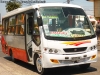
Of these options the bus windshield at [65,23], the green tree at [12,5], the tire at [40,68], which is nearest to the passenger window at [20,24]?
the bus windshield at [65,23]

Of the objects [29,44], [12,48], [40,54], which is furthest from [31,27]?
[12,48]

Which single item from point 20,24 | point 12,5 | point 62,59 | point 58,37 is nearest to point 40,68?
point 62,59

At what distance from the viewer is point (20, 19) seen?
36.8 ft

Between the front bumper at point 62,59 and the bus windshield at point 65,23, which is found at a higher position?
the bus windshield at point 65,23

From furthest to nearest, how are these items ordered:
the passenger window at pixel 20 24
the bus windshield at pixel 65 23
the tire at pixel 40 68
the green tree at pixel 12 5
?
the green tree at pixel 12 5 < the passenger window at pixel 20 24 < the tire at pixel 40 68 < the bus windshield at pixel 65 23

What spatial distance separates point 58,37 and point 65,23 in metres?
0.70

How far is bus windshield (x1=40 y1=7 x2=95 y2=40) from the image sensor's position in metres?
8.62

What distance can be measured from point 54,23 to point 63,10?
707 mm

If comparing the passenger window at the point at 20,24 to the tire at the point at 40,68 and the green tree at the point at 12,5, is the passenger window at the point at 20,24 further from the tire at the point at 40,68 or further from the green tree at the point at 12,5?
the green tree at the point at 12,5

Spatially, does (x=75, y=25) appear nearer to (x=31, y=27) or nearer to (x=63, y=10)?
(x=63, y=10)

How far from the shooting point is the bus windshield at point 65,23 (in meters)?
8.62

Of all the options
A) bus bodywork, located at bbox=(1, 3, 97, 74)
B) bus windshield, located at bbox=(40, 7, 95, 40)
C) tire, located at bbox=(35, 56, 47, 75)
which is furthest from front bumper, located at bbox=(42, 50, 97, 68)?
bus windshield, located at bbox=(40, 7, 95, 40)

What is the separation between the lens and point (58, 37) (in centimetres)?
849

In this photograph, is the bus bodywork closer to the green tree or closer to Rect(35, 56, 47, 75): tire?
Rect(35, 56, 47, 75): tire
